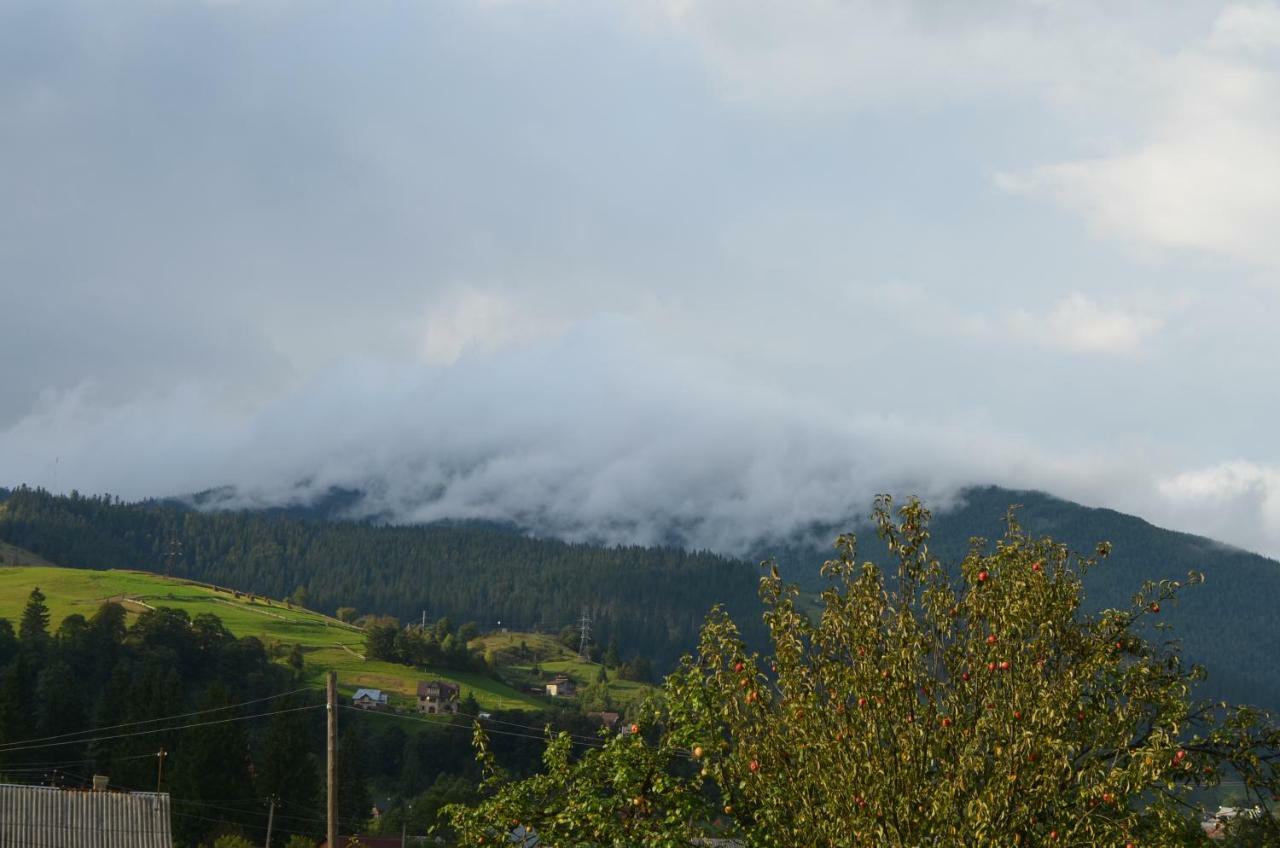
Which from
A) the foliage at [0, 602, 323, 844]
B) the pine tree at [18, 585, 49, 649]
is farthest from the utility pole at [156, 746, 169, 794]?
the pine tree at [18, 585, 49, 649]

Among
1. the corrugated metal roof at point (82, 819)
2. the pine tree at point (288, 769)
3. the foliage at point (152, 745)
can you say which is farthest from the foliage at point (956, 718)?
the pine tree at point (288, 769)

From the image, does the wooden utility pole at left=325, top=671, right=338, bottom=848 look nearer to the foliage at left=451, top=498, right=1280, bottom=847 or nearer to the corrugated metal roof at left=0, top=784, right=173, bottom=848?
the corrugated metal roof at left=0, top=784, right=173, bottom=848

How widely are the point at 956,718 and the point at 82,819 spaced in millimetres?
46677

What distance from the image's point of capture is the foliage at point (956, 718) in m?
22.4

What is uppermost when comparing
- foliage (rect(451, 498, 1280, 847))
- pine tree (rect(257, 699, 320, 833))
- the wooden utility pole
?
foliage (rect(451, 498, 1280, 847))

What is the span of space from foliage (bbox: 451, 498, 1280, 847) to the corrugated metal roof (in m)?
37.4

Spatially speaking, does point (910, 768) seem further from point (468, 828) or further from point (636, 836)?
point (468, 828)

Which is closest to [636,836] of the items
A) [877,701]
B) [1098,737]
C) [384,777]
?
[877,701]

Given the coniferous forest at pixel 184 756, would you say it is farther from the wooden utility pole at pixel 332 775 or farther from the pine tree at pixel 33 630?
the wooden utility pole at pixel 332 775

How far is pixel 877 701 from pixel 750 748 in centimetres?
303

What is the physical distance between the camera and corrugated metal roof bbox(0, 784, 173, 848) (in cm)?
5700

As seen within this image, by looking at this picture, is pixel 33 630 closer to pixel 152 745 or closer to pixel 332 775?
pixel 152 745

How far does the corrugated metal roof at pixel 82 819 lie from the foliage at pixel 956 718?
123 ft

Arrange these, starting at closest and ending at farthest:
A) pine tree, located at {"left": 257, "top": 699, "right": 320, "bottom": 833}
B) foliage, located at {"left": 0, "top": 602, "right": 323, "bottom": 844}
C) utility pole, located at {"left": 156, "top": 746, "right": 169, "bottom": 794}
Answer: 1. utility pole, located at {"left": 156, "top": 746, "right": 169, "bottom": 794}
2. foliage, located at {"left": 0, "top": 602, "right": 323, "bottom": 844}
3. pine tree, located at {"left": 257, "top": 699, "right": 320, "bottom": 833}
